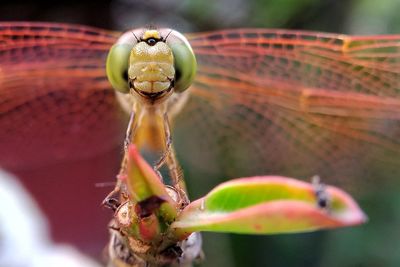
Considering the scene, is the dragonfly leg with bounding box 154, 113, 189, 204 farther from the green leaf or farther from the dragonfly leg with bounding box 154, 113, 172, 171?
the green leaf

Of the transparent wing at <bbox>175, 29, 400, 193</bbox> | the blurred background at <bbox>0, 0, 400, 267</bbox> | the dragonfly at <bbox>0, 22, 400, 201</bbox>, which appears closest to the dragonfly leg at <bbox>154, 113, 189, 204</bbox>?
the dragonfly at <bbox>0, 22, 400, 201</bbox>

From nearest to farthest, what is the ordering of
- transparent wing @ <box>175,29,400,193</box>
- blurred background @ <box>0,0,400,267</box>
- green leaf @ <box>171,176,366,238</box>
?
green leaf @ <box>171,176,366,238</box> < transparent wing @ <box>175,29,400,193</box> < blurred background @ <box>0,0,400,267</box>

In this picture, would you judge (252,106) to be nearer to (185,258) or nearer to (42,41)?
(42,41)

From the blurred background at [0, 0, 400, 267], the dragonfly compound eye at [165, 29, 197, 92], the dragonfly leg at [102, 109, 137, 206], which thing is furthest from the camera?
the blurred background at [0, 0, 400, 267]

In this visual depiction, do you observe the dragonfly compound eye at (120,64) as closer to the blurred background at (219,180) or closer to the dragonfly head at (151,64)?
the dragonfly head at (151,64)

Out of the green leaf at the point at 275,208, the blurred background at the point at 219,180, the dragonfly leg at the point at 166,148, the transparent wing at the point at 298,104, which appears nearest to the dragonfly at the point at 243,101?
the transparent wing at the point at 298,104

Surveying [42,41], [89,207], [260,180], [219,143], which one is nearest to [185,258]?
[260,180]
